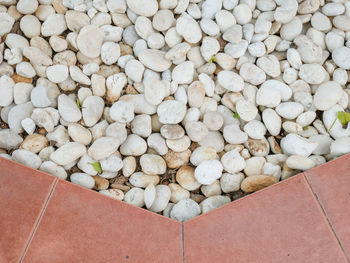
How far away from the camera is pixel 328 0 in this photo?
4.29 feet

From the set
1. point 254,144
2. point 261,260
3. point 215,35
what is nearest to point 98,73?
point 215,35

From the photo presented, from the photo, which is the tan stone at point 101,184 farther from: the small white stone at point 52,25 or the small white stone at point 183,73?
the small white stone at point 52,25

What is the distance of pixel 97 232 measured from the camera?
956 millimetres

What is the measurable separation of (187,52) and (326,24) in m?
0.47

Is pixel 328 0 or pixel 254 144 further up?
pixel 328 0

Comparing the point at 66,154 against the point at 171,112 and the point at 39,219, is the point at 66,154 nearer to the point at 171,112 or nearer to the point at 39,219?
the point at 39,219

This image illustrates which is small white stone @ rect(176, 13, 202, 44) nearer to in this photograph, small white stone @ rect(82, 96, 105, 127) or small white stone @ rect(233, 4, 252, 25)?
small white stone @ rect(233, 4, 252, 25)

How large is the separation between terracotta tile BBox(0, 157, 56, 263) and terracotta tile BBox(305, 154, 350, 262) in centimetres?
69

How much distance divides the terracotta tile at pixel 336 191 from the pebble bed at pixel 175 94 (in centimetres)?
5

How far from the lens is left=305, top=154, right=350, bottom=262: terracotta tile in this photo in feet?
3.11

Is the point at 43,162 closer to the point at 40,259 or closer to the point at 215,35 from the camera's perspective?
the point at 40,259

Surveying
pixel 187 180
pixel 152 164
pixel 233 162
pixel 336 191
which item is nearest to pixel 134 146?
pixel 152 164

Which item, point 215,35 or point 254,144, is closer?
point 254,144

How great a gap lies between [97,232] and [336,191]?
0.61 meters
